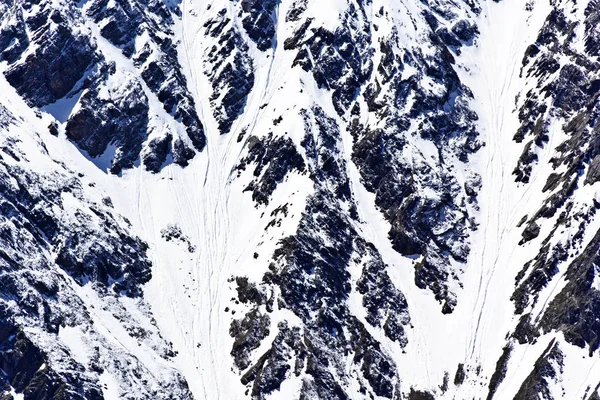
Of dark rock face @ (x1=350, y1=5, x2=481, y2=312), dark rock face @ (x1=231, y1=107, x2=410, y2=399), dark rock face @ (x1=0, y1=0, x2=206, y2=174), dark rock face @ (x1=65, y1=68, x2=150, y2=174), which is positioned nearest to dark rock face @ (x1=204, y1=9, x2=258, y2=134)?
dark rock face @ (x1=0, y1=0, x2=206, y2=174)

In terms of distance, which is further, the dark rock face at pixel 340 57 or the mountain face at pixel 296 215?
the dark rock face at pixel 340 57

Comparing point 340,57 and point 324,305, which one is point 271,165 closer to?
point 324,305

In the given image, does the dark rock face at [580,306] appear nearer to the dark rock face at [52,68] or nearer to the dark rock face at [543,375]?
the dark rock face at [543,375]

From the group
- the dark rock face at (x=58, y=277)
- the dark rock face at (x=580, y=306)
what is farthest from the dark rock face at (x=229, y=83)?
the dark rock face at (x=580, y=306)

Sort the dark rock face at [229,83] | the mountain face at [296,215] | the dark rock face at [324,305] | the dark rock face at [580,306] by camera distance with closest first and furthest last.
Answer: the dark rock face at [580,306] → the mountain face at [296,215] → the dark rock face at [324,305] → the dark rock face at [229,83]

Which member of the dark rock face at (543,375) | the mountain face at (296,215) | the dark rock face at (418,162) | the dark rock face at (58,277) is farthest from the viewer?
the dark rock face at (418,162)

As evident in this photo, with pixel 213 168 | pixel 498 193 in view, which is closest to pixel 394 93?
pixel 498 193

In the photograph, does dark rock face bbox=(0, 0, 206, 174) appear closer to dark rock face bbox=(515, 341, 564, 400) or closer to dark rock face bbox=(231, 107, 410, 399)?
dark rock face bbox=(231, 107, 410, 399)
